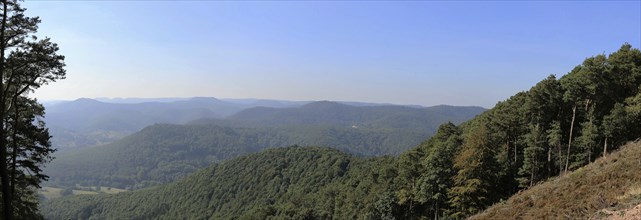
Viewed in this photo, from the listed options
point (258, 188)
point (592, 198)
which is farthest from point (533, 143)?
point (258, 188)

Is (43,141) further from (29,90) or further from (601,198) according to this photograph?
(601,198)

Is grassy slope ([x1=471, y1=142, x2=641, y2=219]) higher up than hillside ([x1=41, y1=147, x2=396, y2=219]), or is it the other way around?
grassy slope ([x1=471, y1=142, x2=641, y2=219])

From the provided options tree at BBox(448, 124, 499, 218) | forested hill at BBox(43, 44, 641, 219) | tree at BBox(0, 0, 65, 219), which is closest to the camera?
tree at BBox(0, 0, 65, 219)

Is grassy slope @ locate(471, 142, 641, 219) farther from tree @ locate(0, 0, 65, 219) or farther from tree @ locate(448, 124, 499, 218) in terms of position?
tree @ locate(0, 0, 65, 219)

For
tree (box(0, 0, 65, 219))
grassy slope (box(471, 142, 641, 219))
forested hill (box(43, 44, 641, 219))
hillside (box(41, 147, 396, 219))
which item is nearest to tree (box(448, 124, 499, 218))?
forested hill (box(43, 44, 641, 219))

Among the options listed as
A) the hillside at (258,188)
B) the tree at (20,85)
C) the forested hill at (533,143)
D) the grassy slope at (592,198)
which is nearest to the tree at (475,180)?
the forested hill at (533,143)

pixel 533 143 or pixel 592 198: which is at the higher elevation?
pixel 533 143

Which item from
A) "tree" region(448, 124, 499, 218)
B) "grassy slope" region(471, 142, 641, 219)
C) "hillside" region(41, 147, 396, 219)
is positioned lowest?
"hillside" region(41, 147, 396, 219)

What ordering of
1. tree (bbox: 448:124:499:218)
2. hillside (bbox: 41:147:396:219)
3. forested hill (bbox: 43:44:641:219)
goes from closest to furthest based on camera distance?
tree (bbox: 448:124:499:218) < forested hill (bbox: 43:44:641:219) < hillside (bbox: 41:147:396:219)

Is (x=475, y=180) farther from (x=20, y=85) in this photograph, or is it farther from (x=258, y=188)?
(x=258, y=188)
